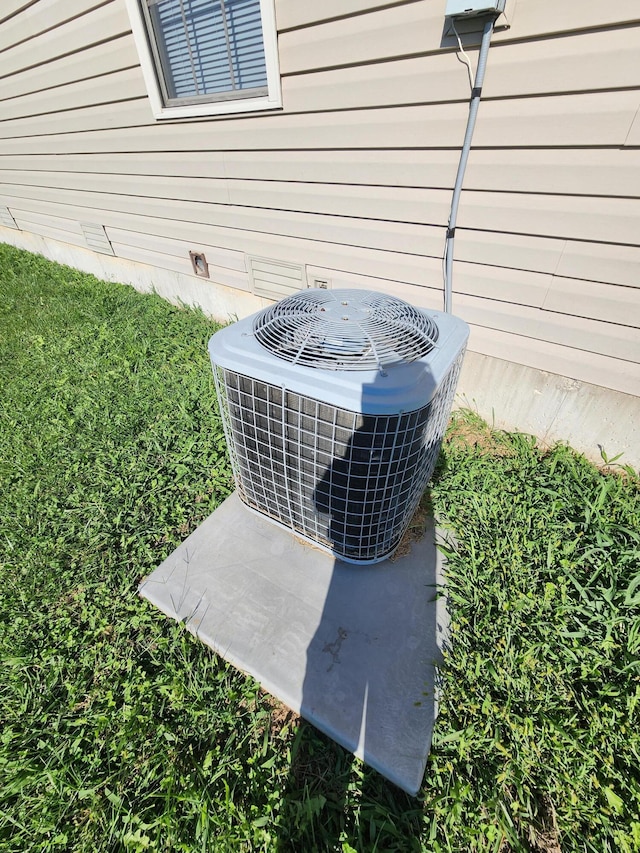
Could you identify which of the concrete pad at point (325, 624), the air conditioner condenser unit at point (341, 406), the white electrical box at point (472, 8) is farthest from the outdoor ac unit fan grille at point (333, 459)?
the white electrical box at point (472, 8)

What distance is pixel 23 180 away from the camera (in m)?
5.34

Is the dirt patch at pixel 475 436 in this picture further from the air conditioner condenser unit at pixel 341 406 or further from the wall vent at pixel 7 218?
the wall vent at pixel 7 218

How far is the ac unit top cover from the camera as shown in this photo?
119 cm

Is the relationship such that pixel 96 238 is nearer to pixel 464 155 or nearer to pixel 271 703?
pixel 464 155

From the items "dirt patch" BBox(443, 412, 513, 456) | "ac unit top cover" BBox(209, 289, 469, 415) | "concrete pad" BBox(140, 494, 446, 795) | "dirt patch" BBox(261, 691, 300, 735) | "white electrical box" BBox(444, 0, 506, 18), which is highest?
"white electrical box" BBox(444, 0, 506, 18)

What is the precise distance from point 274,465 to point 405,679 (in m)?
0.97

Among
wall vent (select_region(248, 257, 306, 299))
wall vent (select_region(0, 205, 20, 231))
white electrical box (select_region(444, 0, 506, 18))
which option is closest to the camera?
white electrical box (select_region(444, 0, 506, 18))

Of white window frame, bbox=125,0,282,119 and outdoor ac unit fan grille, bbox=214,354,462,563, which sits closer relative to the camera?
outdoor ac unit fan grille, bbox=214,354,462,563

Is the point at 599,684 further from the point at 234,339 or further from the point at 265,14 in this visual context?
the point at 265,14

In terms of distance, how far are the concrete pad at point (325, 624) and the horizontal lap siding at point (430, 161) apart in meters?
1.56

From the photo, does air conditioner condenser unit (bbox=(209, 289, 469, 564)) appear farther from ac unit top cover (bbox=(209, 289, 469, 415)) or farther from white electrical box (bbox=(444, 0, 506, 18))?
white electrical box (bbox=(444, 0, 506, 18))

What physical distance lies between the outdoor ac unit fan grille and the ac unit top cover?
0.06 metres

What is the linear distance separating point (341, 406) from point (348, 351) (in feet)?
0.78

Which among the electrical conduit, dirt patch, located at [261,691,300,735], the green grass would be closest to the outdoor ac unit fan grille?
the green grass
